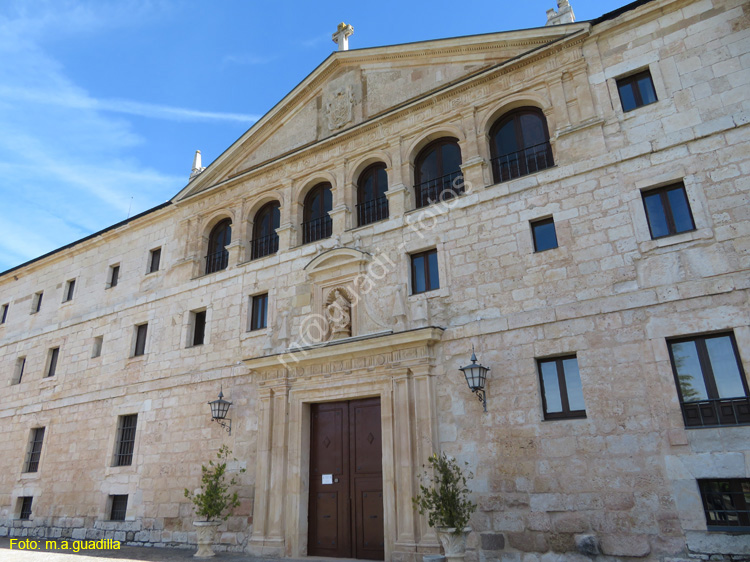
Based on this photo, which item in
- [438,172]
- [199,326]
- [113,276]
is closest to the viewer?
[438,172]

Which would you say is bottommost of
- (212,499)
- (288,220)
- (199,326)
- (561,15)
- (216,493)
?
(212,499)

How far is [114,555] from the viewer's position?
38.0 feet

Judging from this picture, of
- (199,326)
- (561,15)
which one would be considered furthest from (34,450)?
(561,15)

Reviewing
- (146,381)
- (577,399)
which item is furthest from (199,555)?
(577,399)

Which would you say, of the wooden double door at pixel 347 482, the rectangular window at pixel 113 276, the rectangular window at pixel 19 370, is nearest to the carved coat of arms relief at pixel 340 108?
the wooden double door at pixel 347 482

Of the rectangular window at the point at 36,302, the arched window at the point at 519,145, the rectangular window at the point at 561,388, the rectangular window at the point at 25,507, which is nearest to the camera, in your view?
the rectangular window at the point at 561,388

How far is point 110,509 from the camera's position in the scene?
1435 cm

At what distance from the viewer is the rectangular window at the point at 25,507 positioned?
16.3 metres

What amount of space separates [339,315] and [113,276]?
32.8 ft

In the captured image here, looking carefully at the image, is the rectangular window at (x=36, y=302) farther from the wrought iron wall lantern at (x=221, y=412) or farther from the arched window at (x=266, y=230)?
the wrought iron wall lantern at (x=221, y=412)

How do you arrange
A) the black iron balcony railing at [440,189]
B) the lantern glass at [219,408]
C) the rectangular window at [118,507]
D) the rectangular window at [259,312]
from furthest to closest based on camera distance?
the rectangular window at [118,507] → the rectangular window at [259,312] → the lantern glass at [219,408] → the black iron balcony railing at [440,189]

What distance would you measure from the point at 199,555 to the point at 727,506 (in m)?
9.78

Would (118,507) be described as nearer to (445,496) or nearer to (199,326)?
(199,326)

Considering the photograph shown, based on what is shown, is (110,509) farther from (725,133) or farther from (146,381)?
(725,133)
